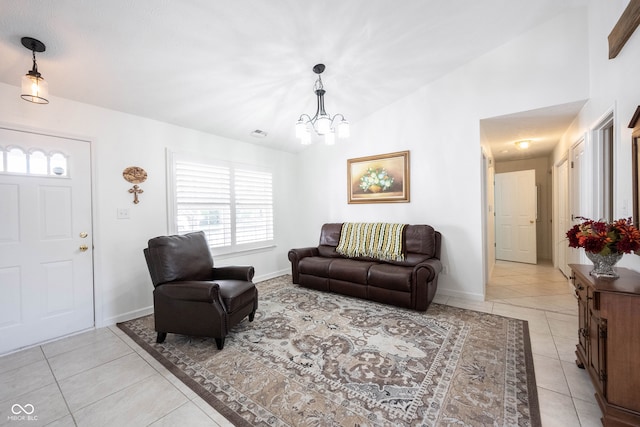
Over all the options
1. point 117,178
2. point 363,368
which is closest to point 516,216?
point 363,368

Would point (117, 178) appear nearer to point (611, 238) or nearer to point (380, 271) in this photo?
point (380, 271)

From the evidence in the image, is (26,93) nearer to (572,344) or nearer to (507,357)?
(507,357)

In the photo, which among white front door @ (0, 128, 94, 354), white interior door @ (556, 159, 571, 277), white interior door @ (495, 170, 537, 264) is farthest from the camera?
white interior door @ (495, 170, 537, 264)

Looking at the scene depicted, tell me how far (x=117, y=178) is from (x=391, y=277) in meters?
3.39

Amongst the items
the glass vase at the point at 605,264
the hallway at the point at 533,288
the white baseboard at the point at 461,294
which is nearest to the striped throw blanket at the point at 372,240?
the white baseboard at the point at 461,294

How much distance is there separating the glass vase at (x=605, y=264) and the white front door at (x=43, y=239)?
172 inches

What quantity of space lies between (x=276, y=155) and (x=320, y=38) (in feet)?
8.61

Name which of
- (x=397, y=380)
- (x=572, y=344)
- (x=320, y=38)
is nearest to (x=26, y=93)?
(x=320, y=38)

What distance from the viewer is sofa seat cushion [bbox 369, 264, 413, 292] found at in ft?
10.0

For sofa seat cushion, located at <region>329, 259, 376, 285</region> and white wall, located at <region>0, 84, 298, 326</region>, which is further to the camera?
sofa seat cushion, located at <region>329, 259, 376, 285</region>

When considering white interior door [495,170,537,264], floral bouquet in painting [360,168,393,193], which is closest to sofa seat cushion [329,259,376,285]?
floral bouquet in painting [360,168,393,193]

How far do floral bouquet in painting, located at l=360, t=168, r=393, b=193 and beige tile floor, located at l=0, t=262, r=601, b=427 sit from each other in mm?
2286

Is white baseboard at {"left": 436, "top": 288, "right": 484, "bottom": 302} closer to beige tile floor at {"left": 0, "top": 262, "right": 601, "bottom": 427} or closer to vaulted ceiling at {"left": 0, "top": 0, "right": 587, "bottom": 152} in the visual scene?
beige tile floor at {"left": 0, "top": 262, "right": 601, "bottom": 427}

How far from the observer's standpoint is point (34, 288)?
8.21 ft
